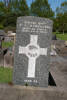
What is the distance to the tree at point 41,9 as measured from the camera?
50000 mm

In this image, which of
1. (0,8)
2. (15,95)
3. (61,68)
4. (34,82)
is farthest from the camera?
(0,8)

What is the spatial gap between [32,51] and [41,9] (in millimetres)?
49647

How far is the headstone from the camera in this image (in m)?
3.57

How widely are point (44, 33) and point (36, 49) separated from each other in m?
0.35

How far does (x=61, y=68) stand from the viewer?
19.4 feet

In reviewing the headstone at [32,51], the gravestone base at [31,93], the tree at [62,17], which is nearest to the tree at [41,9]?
the tree at [62,17]

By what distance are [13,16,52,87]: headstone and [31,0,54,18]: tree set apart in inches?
1837

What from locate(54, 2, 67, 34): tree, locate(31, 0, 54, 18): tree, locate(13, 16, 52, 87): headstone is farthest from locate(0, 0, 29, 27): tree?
locate(13, 16, 52, 87): headstone

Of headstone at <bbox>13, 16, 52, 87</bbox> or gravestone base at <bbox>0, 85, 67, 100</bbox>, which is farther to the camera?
headstone at <bbox>13, 16, 52, 87</bbox>

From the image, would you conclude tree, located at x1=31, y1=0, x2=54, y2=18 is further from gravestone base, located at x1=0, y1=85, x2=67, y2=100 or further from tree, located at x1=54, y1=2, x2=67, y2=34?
gravestone base, located at x1=0, y1=85, x2=67, y2=100

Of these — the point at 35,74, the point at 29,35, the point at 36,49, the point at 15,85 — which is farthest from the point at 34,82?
the point at 29,35

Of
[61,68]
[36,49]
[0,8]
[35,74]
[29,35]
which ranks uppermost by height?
[0,8]

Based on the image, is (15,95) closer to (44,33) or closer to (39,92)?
(39,92)

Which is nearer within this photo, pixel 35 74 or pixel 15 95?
pixel 15 95
